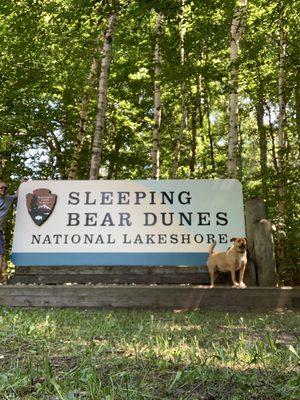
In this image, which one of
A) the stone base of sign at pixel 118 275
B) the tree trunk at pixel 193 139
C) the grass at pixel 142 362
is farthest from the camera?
the tree trunk at pixel 193 139

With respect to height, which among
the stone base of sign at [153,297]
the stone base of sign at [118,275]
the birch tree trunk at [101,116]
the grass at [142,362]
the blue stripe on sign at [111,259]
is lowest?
the grass at [142,362]

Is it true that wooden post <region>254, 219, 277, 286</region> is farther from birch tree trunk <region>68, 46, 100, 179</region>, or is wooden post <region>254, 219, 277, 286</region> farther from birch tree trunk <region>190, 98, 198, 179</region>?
birch tree trunk <region>190, 98, 198, 179</region>

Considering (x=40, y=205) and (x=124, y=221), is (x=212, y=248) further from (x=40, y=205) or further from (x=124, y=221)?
(x=40, y=205)

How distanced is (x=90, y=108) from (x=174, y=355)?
573 inches

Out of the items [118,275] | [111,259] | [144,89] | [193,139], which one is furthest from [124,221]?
[193,139]

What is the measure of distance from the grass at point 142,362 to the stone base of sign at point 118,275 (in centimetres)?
243

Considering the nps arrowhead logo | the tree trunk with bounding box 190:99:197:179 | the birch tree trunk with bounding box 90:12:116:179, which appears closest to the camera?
the nps arrowhead logo

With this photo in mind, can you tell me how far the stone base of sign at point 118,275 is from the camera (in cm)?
709

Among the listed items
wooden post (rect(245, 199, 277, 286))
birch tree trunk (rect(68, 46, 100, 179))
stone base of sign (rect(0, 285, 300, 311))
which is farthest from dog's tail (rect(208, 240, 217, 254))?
birch tree trunk (rect(68, 46, 100, 179))

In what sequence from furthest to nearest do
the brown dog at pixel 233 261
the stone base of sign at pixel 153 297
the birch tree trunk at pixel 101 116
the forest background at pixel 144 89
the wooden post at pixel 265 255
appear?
the forest background at pixel 144 89 < the birch tree trunk at pixel 101 116 < the wooden post at pixel 265 255 < the brown dog at pixel 233 261 < the stone base of sign at pixel 153 297

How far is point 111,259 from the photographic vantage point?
7156 mm

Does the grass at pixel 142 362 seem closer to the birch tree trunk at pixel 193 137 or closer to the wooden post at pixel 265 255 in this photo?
the wooden post at pixel 265 255

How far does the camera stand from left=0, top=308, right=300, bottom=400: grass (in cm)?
229

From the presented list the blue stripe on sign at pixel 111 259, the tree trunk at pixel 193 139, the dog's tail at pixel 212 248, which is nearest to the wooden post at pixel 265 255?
the dog's tail at pixel 212 248
